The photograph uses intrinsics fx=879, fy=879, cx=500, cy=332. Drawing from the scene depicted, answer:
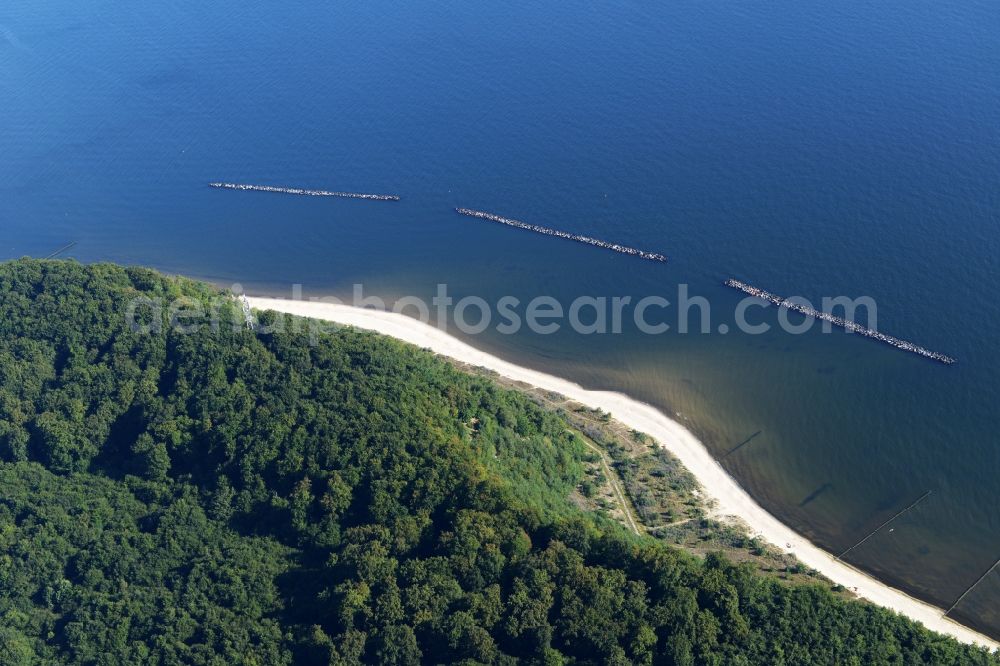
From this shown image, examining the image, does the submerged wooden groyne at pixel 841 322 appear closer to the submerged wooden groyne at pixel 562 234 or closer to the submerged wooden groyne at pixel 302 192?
the submerged wooden groyne at pixel 562 234

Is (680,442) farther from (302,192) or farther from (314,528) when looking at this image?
(302,192)

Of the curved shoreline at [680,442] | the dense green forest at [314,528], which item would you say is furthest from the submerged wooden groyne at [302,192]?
the dense green forest at [314,528]

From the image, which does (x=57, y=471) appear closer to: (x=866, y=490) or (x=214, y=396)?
(x=214, y=396)

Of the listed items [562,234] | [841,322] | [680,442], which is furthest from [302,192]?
[841,322]

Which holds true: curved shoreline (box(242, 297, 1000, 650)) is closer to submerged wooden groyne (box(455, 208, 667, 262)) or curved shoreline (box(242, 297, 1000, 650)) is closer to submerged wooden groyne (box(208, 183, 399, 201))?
submerged wooden groyne (box(455, 208, 667, 262))

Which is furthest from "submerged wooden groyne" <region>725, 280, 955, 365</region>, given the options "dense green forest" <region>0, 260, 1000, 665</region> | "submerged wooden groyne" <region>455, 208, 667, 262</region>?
"dense green forest" <region>0, 260, 1000, 665</region>

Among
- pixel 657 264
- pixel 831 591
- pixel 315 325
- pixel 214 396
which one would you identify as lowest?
pixel 831 591

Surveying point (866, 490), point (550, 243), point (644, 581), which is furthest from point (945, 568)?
point (550, 243)
